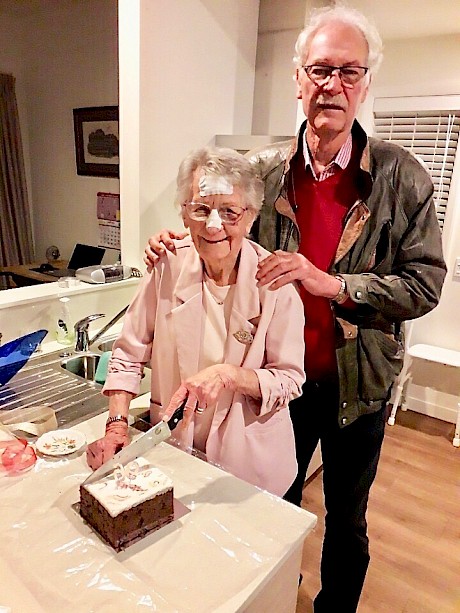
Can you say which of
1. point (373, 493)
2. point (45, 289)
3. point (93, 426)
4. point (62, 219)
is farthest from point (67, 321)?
point (62, 219)

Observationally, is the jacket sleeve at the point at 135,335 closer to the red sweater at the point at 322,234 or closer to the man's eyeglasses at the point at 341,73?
the red sweater at the point at 322,234

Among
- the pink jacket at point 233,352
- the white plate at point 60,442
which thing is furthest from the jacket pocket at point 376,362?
the white plate at point 60,442

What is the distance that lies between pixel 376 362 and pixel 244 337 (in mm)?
444

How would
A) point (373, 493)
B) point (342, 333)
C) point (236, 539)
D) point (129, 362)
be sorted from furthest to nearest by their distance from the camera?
1. point (373, 493)
2. point (342, 333)
3. point (129, 362)
4. point (236, 539)

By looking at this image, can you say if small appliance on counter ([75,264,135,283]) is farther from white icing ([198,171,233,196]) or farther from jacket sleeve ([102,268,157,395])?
white icing ([198,171,233,196])

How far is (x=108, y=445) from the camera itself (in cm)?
109

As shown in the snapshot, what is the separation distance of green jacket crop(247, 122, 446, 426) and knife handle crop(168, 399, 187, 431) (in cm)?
51

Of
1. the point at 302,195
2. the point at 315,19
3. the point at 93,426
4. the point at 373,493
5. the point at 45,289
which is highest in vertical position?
→ the point at 315,19

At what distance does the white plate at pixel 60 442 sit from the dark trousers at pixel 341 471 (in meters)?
0.61

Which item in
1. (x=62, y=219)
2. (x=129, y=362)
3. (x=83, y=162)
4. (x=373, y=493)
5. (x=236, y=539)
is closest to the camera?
(x=236, y=539)

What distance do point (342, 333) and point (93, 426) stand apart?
0.69 m

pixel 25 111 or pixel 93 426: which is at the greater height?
pixel 25 111

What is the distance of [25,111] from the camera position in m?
3.80

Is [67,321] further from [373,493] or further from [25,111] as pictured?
[25,111]
